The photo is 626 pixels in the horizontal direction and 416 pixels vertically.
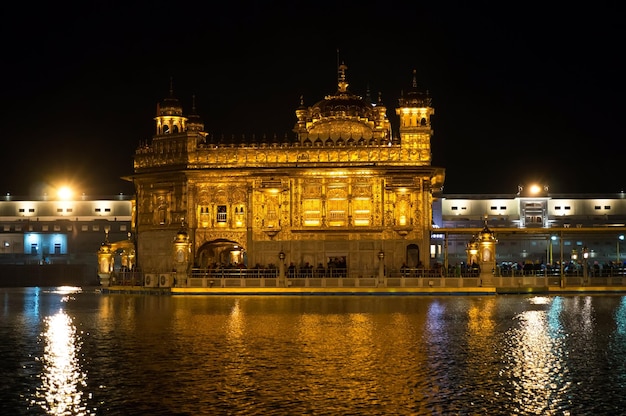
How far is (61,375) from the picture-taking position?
22656mm

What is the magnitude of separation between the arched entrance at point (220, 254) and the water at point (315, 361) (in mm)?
19764

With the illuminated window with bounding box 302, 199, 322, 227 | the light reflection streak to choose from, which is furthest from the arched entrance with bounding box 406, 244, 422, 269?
the light reflection streak

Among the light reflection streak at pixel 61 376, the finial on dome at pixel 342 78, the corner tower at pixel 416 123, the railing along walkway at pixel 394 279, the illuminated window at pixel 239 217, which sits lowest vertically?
the light reflection streak at pixel 61 376

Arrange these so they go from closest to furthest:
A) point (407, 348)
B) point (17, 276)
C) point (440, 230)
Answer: point (407, 348) → point (440, 230) → point (17, 276)

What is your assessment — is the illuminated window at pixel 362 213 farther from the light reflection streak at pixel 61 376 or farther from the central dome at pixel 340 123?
the light reflection streak at pixel 61 376

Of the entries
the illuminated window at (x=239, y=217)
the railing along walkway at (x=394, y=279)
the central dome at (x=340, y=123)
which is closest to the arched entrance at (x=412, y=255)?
the railing along walkway at (x=394, y=279)

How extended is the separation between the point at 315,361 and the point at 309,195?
3600 cm

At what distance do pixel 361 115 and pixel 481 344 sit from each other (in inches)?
1433

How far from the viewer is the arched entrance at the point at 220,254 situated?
6147cm

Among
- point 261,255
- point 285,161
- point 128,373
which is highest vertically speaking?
point 285,161

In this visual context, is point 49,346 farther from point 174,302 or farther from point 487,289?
point 487,289

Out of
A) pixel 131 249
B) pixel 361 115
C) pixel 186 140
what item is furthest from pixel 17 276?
pixel 361 115

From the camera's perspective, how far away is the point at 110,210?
111625 millimetres

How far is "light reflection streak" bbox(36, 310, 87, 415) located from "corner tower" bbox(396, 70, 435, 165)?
31933 millimetres
